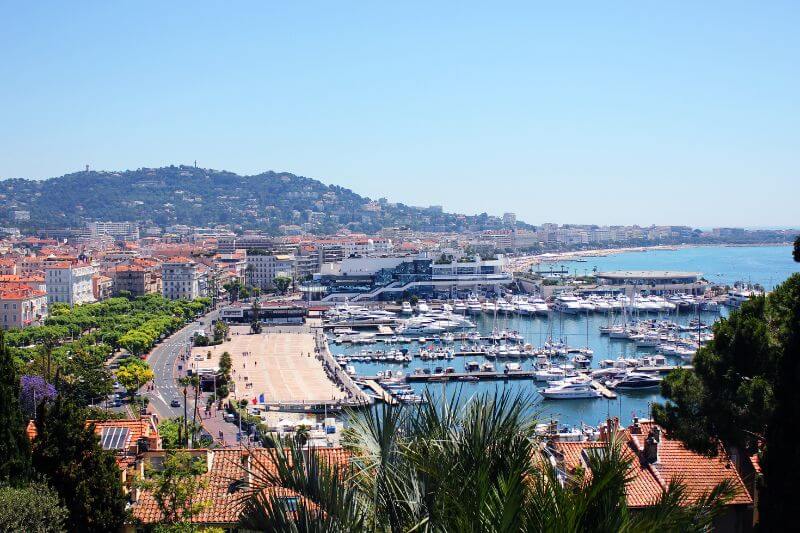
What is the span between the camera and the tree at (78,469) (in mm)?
5805

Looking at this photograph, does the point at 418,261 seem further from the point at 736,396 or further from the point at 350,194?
the point at 350,194

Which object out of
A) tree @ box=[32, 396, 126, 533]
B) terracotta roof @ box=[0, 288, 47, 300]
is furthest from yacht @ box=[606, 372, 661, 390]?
terracotta roof @ box=[0, 288, 47, 300]

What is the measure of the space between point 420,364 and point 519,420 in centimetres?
2864

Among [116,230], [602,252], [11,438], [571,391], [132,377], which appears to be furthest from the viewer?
[602,252]

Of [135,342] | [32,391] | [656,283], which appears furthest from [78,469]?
[656,283]

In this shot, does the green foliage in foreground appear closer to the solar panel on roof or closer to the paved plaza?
the paved plaza

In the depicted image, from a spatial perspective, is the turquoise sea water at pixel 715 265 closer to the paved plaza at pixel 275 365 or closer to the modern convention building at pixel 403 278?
the modern convention building at pixel 403 278

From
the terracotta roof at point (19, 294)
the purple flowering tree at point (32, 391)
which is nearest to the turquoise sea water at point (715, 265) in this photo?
the terracotta roof at point (19, 294)

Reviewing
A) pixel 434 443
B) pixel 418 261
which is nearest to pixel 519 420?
pixel 434 443

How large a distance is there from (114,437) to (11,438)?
2524mm

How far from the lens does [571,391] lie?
25125 mm

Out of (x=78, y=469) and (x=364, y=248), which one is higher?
(x=78, y=469)

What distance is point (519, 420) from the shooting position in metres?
3.20

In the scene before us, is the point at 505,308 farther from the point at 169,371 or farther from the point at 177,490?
the point at 177,490
